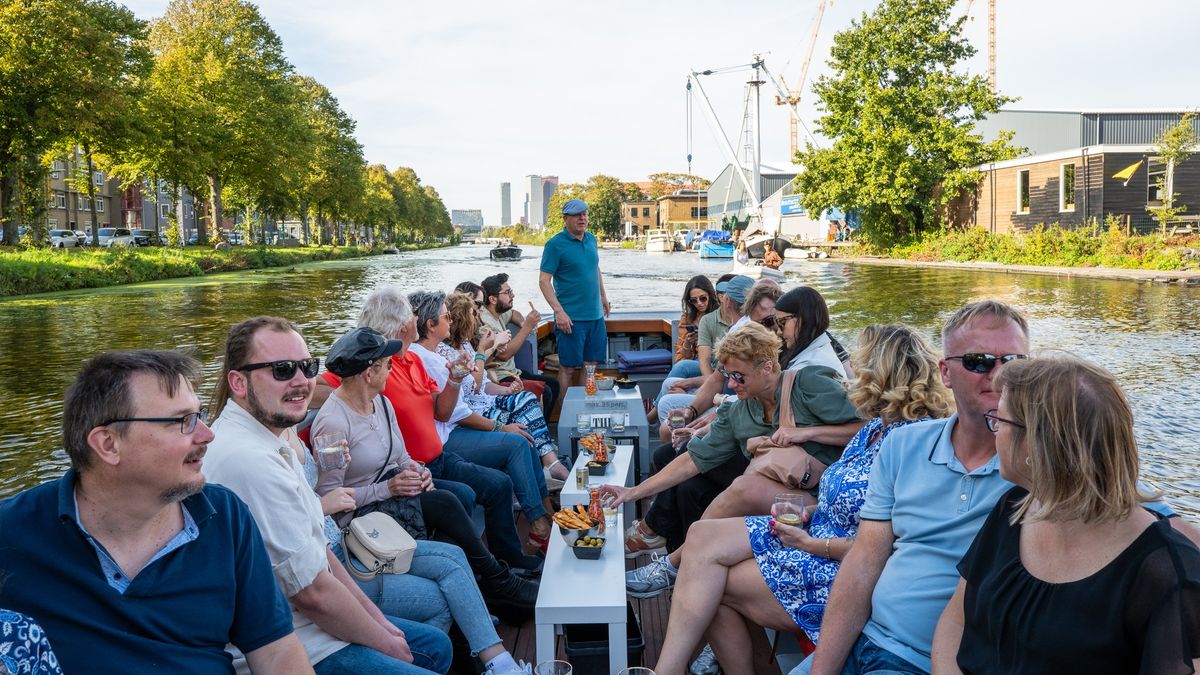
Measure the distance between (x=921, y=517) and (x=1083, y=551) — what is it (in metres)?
0.55

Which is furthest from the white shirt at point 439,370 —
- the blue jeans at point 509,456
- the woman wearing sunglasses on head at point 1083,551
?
the woman wearing sunglasses on head at point 1083,551

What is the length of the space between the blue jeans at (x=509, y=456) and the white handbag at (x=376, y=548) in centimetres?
134

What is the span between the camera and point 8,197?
22.6 metres

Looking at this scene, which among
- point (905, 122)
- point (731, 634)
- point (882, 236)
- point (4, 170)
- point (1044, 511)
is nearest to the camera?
point (1044, 511)

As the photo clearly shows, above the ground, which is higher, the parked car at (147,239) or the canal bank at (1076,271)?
the parked car at (147,239)

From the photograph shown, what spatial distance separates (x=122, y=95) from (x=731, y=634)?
25141 mm

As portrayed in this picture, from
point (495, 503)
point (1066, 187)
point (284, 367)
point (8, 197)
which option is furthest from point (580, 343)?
point (1066, 187)

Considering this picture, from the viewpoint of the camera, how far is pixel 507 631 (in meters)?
3.08

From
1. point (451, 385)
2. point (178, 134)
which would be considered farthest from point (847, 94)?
point (451, 385)

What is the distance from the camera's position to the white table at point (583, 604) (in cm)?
242

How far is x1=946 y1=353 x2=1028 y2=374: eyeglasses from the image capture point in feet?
6.39

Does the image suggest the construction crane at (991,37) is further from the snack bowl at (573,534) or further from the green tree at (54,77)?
the snack bowl at (573,534)

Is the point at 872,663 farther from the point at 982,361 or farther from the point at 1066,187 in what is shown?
the point at 1066,187

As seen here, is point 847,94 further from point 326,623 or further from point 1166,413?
point 326,623
